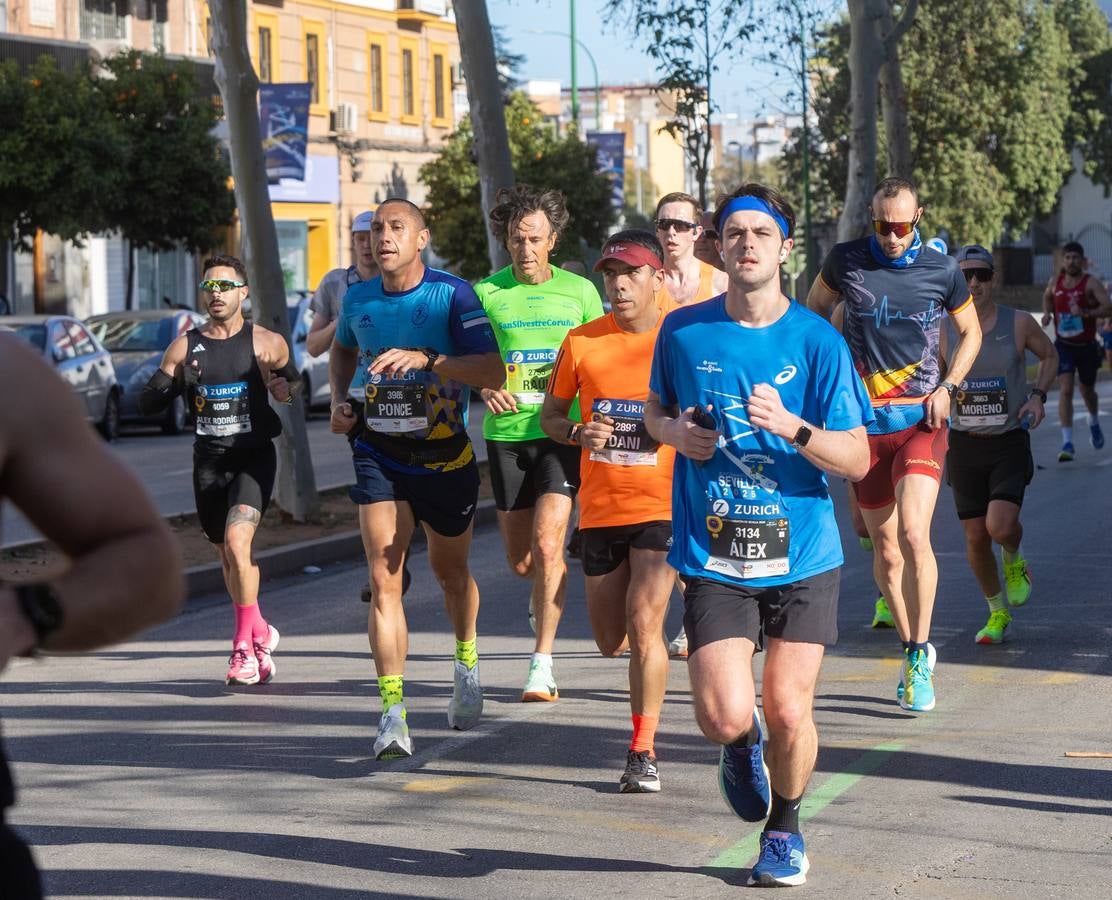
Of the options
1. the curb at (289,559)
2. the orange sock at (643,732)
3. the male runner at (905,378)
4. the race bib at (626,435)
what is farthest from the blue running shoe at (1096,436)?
the orange sock at (643,732)

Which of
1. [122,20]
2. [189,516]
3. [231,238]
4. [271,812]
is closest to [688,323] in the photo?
[271,812]

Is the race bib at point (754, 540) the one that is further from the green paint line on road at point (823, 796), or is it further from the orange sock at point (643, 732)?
the orange sock at point (643, 732)

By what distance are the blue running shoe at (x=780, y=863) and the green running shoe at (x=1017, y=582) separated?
4.87m

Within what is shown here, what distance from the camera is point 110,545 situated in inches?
93.5

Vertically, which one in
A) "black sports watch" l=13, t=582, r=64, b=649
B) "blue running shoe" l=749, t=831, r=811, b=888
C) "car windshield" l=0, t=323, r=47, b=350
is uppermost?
"black sports watch" l=13, t=582, r=64, b=649

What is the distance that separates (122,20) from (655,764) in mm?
36717

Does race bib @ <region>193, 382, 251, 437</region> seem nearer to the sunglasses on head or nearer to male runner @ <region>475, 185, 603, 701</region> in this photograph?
male runner @ <region>475, 185, 603, 701</region>

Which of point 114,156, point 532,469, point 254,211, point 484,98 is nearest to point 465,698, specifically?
point 532,469

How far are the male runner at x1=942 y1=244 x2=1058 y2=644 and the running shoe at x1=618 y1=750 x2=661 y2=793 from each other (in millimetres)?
3344

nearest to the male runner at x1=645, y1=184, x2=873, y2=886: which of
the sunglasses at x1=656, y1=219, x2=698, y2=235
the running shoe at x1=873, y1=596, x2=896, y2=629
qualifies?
the sunglasses at x1=656, y1=219, x2=698, y2=235

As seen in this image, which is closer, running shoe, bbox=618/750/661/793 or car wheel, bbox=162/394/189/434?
running shoe, bbox=618/750/661/793

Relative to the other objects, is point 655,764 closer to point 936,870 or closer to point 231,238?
point 936,870

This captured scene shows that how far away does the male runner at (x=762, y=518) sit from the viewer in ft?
17.9

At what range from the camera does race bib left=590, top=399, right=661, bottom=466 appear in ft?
23.9
